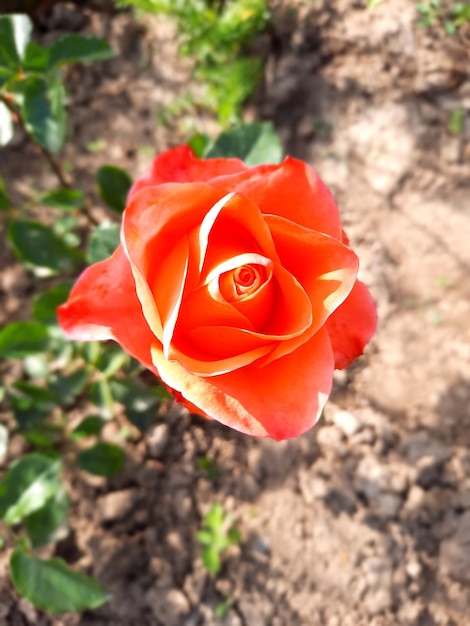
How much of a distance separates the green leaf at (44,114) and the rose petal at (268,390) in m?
0.67

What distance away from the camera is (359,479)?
1755 millimetres

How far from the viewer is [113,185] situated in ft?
5.53

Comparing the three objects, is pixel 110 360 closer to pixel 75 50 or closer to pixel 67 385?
pixel 67 385

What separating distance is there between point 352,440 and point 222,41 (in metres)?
1.50

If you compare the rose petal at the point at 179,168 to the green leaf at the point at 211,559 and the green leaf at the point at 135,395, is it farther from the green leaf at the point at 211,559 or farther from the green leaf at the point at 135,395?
the green leaf at the point at 211,559

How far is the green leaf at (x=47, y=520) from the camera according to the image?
1507mm

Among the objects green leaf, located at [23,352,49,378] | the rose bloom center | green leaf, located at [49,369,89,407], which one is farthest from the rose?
green leaf, located at [23,352,49,378]

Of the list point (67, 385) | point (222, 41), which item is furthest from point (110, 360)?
point (222, 41)

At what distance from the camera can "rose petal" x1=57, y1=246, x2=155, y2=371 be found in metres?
0.96

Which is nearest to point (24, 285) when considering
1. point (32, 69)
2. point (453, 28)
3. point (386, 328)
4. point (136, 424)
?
point (136, 424)

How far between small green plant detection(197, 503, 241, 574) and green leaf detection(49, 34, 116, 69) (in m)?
1.27

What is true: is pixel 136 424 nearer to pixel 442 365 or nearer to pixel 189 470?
pixel 189 470

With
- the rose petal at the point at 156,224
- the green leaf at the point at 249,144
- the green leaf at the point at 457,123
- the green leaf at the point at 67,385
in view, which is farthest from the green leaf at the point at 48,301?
the green leaf at the point at 457,123

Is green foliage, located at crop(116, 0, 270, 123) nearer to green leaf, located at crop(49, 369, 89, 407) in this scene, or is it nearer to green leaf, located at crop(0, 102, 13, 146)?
green leaf, located at crop(0, 102, 13, 146)
